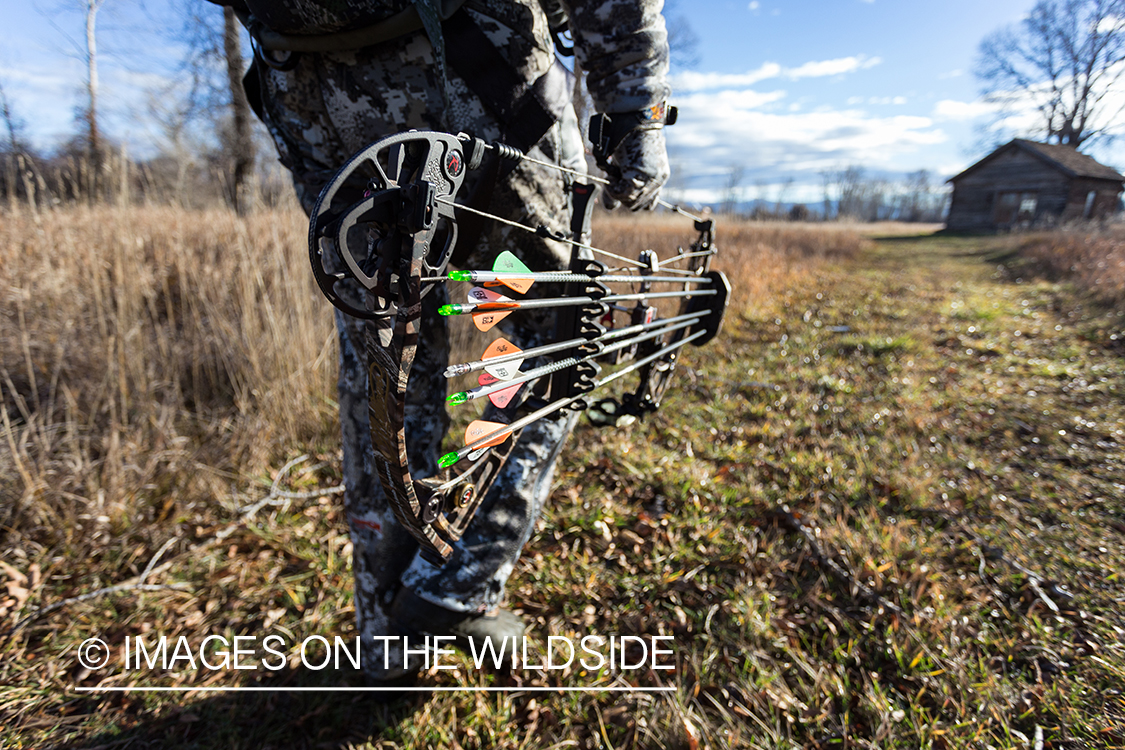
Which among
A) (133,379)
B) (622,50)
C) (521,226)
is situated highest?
(622,50)

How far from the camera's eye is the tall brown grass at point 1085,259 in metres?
7.18

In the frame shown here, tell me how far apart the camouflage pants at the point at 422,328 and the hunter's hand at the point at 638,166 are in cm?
15

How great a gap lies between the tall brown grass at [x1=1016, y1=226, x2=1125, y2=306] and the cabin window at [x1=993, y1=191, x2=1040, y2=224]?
43.0 ft

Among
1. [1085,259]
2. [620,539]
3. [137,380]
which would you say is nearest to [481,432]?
[620,539]

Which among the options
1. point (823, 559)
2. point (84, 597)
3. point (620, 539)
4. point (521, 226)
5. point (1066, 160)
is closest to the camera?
point (521, 226)

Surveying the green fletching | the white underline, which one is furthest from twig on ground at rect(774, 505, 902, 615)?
the green fletching

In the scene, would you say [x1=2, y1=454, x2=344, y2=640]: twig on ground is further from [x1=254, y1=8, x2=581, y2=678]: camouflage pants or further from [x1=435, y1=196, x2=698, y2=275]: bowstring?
[x1=435, y1=196, x2=698, y2=275]: bowstring

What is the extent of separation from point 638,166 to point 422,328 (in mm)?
752


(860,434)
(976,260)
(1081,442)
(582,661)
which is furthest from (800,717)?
(976,260)

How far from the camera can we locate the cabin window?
980 inches

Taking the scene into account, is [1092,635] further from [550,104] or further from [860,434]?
[550,104]

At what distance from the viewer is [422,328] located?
1.45 meters

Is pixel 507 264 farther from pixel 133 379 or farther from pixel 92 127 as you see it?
pixel 92 127

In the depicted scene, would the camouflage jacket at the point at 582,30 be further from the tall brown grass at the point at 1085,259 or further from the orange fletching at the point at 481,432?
the tall brown grass at the point at 1085,259
